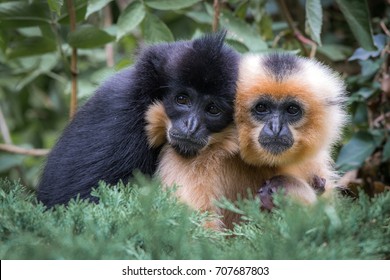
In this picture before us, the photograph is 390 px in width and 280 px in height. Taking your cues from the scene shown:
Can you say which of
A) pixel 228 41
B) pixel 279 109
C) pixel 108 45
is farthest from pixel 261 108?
pixel 108 45

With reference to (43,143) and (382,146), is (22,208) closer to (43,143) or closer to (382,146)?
(382,146)

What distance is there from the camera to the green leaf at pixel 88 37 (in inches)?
207

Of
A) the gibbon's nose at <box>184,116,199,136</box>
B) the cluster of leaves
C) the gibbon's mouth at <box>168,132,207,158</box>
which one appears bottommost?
the gibbon's mouth at <box>168,132,207,158</box>

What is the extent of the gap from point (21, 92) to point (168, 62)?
401cm


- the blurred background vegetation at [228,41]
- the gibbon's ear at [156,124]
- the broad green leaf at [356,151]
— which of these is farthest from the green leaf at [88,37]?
the broad green leaf at [356,151]

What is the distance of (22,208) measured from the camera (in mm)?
3033

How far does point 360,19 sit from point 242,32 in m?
1.02

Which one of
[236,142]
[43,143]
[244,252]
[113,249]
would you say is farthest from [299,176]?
Answer: [43,143]

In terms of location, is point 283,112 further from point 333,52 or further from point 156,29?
point 333,52

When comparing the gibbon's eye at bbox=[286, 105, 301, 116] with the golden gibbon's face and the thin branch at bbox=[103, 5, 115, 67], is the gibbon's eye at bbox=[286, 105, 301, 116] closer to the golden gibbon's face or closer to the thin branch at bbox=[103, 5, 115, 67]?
the golden gibbon's face

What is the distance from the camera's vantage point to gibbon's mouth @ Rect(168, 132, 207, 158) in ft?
14.0

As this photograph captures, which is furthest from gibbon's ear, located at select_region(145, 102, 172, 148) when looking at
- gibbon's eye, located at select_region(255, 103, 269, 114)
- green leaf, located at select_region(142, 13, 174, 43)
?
green leaf, located at select_region(142, 13, 174, 43)

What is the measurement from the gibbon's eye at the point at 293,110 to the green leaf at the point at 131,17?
4.79 ft

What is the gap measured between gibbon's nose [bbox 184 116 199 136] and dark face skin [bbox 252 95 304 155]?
0.38 meters
